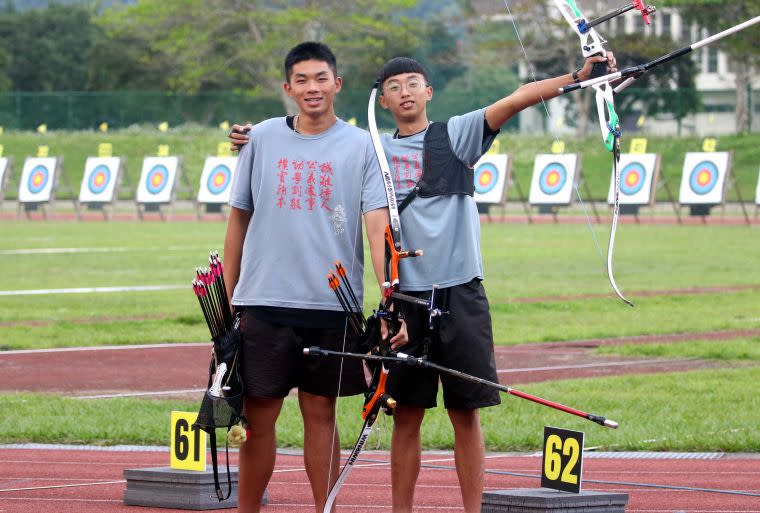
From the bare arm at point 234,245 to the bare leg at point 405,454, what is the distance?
0.76 meters

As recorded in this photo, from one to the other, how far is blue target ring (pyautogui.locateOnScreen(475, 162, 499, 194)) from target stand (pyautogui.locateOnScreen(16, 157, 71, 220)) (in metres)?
10.0

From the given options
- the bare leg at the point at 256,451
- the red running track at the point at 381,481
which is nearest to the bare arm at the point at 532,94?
the bare leg at the point at 256,451

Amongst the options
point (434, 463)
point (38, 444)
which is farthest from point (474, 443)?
point (38, 444)

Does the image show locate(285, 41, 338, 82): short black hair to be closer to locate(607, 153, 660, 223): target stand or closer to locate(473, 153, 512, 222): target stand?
locate(607, 153, 660, 223): target stand

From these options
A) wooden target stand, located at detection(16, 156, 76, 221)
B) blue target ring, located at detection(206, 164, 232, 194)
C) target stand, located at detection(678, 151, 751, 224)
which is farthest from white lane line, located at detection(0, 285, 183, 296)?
wooden target stand, located at detection(16, 156, 76, 221)

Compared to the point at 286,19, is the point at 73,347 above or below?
below

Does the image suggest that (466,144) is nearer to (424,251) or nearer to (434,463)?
(424,251)

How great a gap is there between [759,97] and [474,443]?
151 feet

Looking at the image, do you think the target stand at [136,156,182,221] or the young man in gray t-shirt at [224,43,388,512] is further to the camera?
the target stand at [136,156,182,221]

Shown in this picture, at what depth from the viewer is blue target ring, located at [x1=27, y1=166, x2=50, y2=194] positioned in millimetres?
37375

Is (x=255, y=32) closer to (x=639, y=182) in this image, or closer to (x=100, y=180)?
(x=100, y=180)

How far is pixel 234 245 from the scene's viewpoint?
18.6 ft

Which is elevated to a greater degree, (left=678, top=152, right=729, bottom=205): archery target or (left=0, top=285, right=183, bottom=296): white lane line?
(left=678, top=152, right=729, bottom=205): archery target

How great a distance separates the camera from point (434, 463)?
302 inches
